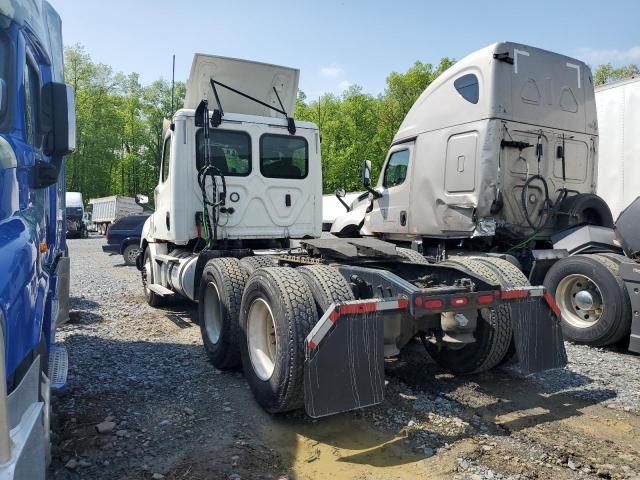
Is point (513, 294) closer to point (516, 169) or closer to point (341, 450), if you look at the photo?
point (341, 450)

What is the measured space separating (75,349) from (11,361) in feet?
14.2

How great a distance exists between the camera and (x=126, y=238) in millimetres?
16000

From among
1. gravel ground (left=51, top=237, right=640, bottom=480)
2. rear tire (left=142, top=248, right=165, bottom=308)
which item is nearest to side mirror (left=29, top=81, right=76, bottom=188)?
gravel ground (left=51, top=237, right=640, bottom=480)

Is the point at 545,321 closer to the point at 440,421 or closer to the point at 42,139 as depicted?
the point at 440,421

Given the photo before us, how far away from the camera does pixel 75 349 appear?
600 centimetres

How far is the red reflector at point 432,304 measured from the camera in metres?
3.74

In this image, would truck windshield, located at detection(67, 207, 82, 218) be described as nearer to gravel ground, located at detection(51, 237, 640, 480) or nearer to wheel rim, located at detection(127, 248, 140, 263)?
wheel rim, located at detection(127, 248, 140, 263)

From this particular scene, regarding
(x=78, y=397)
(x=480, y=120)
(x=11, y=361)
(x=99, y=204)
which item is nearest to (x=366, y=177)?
(x=480, y=120)

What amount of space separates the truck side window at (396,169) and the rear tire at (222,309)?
4376 mm

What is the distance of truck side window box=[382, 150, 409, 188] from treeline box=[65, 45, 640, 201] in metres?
24.2

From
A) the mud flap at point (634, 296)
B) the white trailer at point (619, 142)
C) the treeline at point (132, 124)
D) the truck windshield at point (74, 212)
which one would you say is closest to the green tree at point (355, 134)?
the treeline at point (132, 124)

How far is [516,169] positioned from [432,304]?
467cm

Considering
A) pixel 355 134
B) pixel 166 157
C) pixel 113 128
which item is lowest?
pixel 166 157

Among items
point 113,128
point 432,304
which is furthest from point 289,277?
point 113,128
